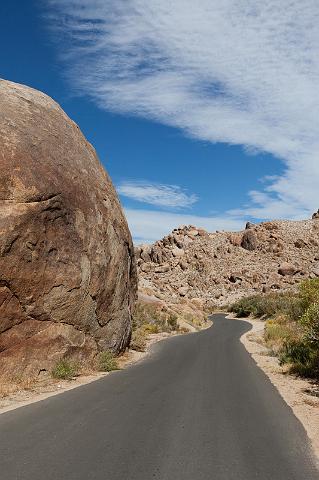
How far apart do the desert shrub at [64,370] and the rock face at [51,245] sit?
205 mm

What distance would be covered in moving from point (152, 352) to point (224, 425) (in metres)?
14.1

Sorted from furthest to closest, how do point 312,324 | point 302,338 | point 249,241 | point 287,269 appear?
point 249,241 → point 287,269 → point 302,338 → point 312,324

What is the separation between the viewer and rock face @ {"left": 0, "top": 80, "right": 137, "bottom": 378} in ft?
42.4

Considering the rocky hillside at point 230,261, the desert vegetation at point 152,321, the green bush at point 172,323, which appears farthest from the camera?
the rocky hillside at point 230,261

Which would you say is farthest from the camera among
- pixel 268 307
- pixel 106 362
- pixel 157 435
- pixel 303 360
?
pixel 268 307

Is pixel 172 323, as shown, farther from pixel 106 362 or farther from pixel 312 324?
pixel 312 324

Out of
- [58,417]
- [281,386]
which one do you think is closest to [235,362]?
[281,386]

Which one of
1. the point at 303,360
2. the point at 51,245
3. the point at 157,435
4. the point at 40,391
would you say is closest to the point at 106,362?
the point at 40,391

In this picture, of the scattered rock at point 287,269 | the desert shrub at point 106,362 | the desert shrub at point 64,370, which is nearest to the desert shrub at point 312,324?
the desert shrub at point 106,362

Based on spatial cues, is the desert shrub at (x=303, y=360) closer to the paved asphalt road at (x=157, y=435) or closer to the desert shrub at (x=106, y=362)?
the paved asphalt road at (x=157, y=435)

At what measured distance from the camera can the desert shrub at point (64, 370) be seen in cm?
1341

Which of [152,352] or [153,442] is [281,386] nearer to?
[153,442]

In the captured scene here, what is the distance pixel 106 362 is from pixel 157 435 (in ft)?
27.6

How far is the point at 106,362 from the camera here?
52.7 ft
